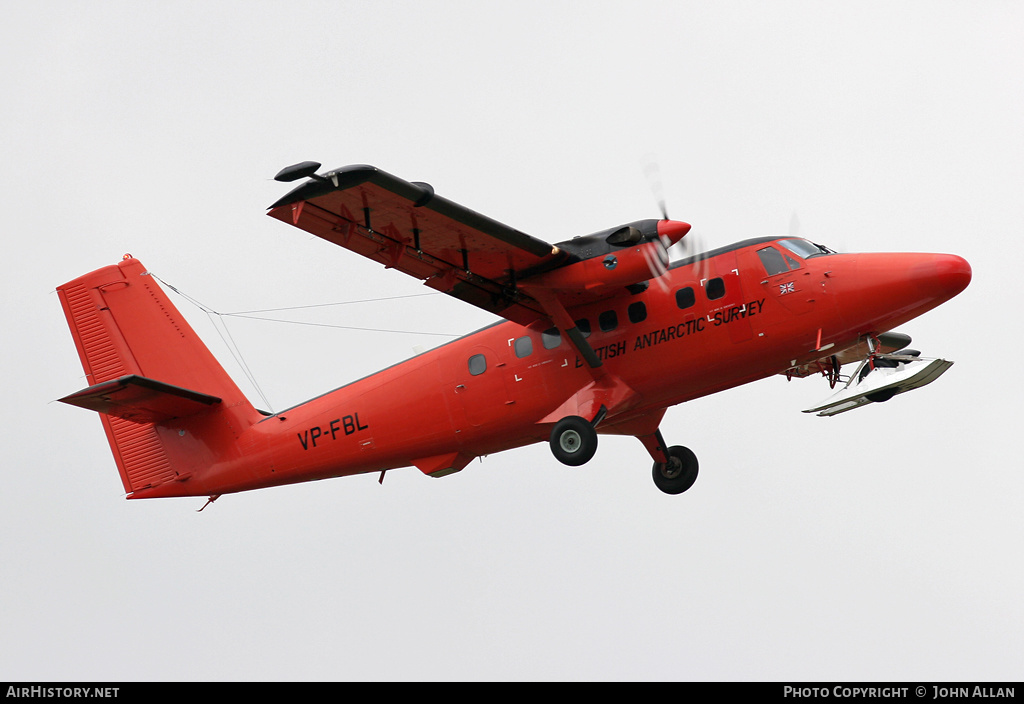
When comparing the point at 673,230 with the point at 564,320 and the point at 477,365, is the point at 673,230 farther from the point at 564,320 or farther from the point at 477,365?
the point at 477,365

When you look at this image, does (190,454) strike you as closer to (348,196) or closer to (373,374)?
(373,374)

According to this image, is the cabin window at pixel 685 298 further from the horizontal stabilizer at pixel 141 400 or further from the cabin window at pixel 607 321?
the horizontal stabilizer at pixel 141 400

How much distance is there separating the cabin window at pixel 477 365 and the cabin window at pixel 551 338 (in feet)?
3.54

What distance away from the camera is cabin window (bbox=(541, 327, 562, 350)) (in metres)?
20.1

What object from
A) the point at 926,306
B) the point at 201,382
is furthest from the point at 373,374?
the point at 926,306

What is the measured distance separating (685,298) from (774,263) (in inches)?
57.8

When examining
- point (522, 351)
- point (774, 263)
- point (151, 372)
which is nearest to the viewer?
point (774, 263)

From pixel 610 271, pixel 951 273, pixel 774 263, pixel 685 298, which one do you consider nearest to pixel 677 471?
pixel 685 298

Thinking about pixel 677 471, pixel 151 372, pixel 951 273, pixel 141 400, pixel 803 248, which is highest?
pixel 151 372

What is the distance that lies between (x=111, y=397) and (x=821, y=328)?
11.5 meters

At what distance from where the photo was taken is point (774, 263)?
1894cm

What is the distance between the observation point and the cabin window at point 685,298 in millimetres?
19219
